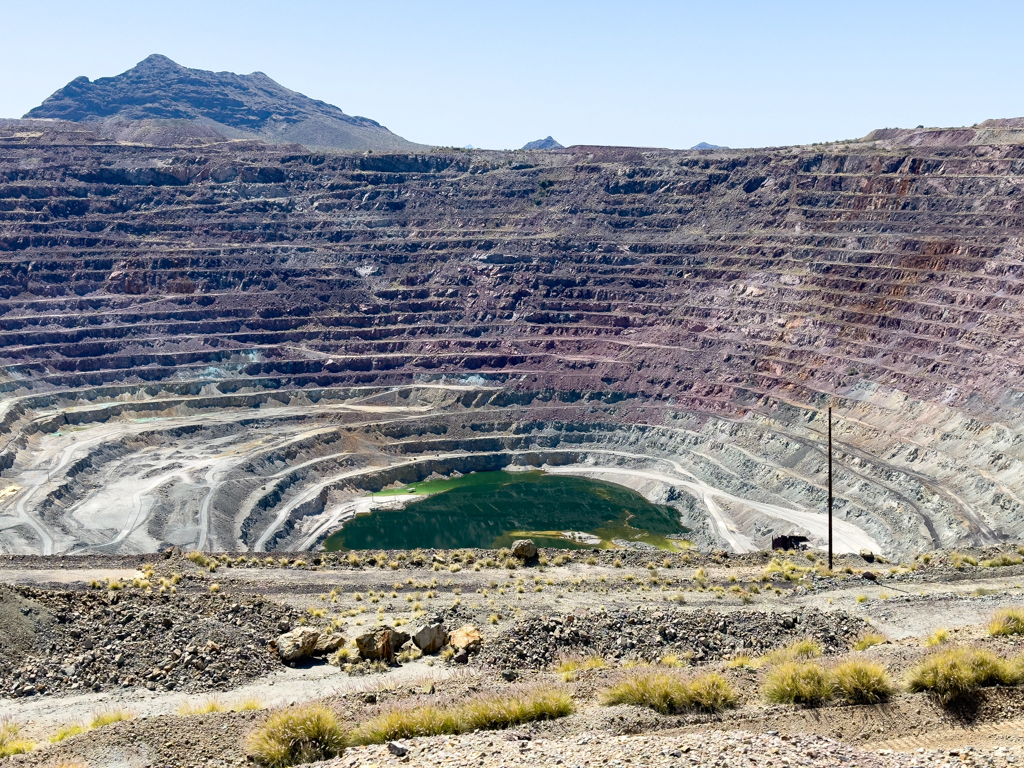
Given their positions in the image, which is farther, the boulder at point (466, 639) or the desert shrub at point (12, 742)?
the boulder at point (466, 639)

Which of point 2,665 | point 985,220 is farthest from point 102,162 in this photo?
point 2,665

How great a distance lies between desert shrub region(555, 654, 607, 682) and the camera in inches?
1048

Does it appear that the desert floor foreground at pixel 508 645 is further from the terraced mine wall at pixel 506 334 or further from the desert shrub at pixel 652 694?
the terraced mine wall at pixel 506 334

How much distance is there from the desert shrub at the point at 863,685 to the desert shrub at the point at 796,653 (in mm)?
3066

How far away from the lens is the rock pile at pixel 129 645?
29594mm

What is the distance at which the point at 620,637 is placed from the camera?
32.4 m

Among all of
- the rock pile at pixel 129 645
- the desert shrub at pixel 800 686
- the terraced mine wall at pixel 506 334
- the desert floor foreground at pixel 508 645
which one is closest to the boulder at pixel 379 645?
the desert floor foreground at pixel 508 645

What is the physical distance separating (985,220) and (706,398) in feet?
115

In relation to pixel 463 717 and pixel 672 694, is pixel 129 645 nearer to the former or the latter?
pixel 463 717

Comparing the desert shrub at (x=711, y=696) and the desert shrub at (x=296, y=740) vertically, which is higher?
the desert shrub at (x=711, y=696)

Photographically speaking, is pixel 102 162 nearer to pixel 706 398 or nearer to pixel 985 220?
pixel 706 398

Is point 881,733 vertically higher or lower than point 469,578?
higher

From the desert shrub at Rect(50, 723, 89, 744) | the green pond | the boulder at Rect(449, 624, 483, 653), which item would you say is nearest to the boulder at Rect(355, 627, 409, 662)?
the boulder at Rect(449, 624, 483, 653)

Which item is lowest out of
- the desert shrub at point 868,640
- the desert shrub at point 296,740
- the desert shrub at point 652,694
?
the desert shrub at point 868,640
